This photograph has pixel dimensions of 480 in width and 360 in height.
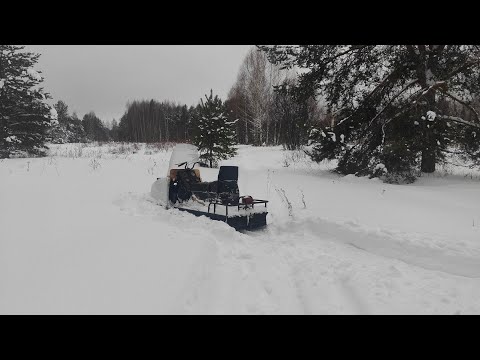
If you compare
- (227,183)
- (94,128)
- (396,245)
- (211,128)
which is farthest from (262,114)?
(94,128)

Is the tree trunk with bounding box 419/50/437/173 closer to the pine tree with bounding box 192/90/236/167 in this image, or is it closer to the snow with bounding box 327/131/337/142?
the snow with bounding box 327/131/337/142

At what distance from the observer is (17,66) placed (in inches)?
741

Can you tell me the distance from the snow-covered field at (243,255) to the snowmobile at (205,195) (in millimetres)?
313

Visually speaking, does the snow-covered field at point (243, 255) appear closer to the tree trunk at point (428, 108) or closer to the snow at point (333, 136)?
the tree trunk at point (428, 108)

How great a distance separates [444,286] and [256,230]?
3725mm

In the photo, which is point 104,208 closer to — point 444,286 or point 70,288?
point 70,288

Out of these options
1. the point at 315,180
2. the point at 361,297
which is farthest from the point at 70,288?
the point at 315,180

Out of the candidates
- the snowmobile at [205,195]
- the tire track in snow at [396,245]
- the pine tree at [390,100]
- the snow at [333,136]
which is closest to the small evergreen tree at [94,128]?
the pine tree at [390,100]

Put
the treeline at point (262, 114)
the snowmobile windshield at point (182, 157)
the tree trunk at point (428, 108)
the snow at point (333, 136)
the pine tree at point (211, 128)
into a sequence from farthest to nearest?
the pine tree at point (211, 128)
the treeline at point (262, 114)
the snow at point (333, 136)
the tree trunk at point (428, 108)
the snowmobile windshield at point (182, 157)

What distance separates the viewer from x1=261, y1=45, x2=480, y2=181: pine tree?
10.6 m

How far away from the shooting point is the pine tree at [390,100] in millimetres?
10609

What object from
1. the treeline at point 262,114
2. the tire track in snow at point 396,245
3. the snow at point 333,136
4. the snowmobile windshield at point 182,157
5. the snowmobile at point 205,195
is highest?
the treeline at point 262,114

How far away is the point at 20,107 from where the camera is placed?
723 inches

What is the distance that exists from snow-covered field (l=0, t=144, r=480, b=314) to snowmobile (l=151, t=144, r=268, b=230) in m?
0.31
